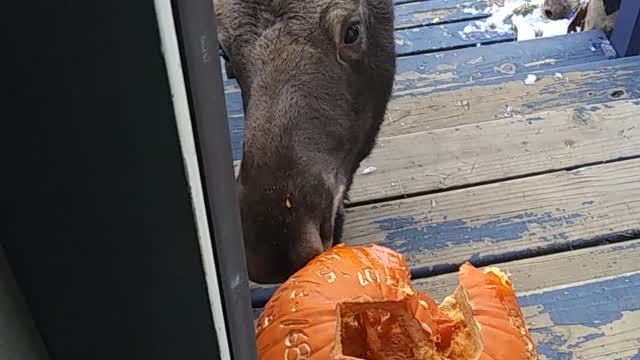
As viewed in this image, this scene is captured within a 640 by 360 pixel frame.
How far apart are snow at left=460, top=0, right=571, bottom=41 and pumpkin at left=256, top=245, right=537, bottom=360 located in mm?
3202

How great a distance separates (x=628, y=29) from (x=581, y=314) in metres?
2.13

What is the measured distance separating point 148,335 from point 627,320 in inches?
76.7

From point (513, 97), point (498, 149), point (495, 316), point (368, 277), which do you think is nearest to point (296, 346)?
point (368, 277)

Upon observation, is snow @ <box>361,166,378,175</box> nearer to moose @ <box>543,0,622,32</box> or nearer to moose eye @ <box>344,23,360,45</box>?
moose eye @ <box>344,23,360,45</box>

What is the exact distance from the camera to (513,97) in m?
3.69

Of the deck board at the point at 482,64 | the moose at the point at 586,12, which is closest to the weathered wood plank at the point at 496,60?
the deck board at the point at 482,64

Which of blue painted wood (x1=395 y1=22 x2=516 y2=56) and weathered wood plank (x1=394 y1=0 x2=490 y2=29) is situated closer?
blue painted wood (x1=395 y1=22 x2=516 y2=56)

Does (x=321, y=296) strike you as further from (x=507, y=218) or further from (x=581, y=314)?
(x=507, y=218)

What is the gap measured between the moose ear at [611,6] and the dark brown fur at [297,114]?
2094 mm

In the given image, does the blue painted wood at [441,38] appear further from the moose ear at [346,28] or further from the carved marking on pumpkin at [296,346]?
the carved marking on pumpkin at [296,346]

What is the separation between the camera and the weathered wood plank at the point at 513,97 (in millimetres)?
3619

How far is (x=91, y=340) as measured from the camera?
2.99ft

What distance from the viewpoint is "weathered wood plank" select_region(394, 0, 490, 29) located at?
538cm

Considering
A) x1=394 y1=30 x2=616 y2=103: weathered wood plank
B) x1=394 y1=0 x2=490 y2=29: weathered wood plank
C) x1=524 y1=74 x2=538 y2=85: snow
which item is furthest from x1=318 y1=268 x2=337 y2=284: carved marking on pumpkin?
x1=394 y1=0 x2=490 y2=29: weathered wood plank
